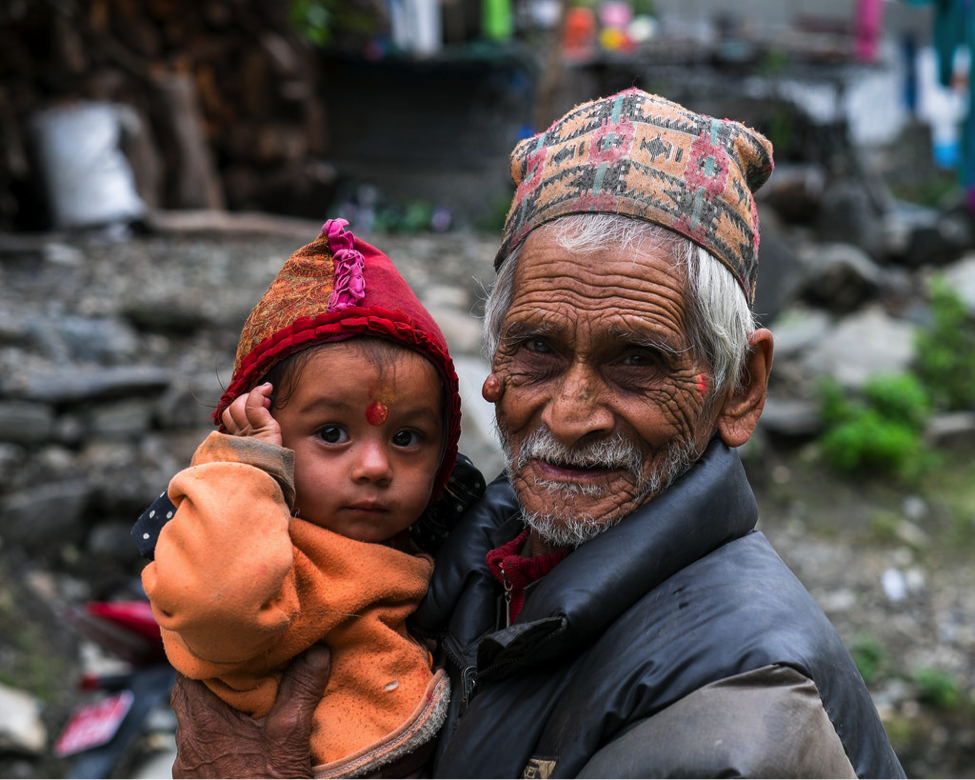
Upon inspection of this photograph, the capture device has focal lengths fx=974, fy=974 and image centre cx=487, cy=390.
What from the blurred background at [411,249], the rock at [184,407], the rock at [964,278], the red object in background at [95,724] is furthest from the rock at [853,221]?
the red object in background at [95,724]

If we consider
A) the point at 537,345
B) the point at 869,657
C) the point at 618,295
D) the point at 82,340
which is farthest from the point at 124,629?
the point at 869,657

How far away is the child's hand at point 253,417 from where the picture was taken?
6.46 ft

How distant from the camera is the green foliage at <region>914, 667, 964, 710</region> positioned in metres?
5.15

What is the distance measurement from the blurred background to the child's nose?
0.60 meters

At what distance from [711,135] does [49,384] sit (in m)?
4.82

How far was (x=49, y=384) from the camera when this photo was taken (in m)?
5.69

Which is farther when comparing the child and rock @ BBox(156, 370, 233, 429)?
rock @ BBox(156, 370, 233, 429)

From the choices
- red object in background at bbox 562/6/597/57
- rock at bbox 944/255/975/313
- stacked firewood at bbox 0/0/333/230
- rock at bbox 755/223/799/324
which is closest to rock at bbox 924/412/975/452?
rock at bbox 755/223/799/324

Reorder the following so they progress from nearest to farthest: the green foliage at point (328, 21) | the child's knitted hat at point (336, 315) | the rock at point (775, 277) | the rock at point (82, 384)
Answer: the child's knitted hat at point (336, 315) < the rock at point (82, 384) < the rock at point (775, 277) < the green foliage at point (328, 21)

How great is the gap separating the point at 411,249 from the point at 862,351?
4497 millimetres

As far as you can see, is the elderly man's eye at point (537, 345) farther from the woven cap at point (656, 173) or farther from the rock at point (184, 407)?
the rock at point (184, 407)

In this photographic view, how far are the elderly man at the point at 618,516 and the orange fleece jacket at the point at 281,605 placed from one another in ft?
0.19

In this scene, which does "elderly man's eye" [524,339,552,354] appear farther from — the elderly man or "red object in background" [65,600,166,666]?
"red object in background" [65,600,166,666]

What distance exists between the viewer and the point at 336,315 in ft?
6.84
